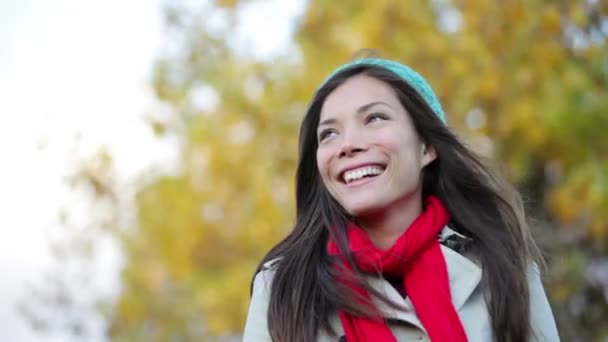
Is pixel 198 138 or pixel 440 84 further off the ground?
pixel 198 138

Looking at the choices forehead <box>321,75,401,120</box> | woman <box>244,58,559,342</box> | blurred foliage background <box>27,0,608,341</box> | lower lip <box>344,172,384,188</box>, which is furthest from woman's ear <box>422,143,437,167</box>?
blurred foliage background <box>27,0,608,341</box>

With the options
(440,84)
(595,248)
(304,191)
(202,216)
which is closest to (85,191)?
(202,216)

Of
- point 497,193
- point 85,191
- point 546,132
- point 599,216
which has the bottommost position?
point 497,193

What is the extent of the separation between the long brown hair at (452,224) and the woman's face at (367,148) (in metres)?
0.05

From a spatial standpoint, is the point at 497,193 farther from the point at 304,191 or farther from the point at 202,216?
the point at 202,216

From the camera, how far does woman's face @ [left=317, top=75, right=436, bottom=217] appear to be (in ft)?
10.3

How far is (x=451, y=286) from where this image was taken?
10.3 ft

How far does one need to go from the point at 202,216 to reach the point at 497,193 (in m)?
8.34

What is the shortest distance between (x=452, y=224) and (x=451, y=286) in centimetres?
28

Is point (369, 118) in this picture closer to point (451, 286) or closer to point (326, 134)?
point (326, 134)

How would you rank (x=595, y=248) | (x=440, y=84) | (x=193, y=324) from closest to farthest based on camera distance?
(x=440, y=84) → (x=595, y=248) → (x=193, y=324)

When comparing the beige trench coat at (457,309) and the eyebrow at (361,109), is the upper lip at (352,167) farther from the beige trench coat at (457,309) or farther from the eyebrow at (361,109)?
the beige trench coat at (457,309)

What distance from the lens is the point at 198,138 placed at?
1126 centimetres

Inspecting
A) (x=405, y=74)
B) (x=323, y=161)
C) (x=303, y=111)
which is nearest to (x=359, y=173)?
(x=323, y=161)
